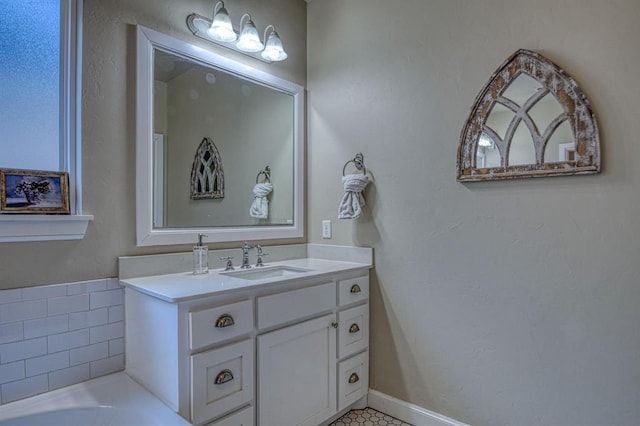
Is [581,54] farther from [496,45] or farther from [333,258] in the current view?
[333,258]

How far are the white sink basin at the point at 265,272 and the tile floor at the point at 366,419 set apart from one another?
2.83 ft

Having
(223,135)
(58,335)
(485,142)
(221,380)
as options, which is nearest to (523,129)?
(485,142)

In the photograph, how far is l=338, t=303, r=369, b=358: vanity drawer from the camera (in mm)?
2051

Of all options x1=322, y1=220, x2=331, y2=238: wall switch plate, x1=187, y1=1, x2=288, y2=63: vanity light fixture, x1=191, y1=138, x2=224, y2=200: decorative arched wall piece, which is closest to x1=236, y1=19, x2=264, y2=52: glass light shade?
x1=187, y1=1, x2=288, y2=63: vanity light fixture

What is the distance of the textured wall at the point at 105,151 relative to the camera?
5.11 ft

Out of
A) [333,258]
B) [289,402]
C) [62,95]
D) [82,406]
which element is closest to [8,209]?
[62,95]

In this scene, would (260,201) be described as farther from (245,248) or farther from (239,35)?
(239,35)

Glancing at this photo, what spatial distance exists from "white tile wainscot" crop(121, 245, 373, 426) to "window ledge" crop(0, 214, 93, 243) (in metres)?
0.25

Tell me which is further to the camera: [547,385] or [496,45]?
[496,45]

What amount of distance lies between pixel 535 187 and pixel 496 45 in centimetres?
70

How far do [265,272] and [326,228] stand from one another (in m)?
0.54

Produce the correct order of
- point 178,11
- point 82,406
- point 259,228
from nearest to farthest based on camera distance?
1. point 82,406
2. point 178,11
3. point 259,228

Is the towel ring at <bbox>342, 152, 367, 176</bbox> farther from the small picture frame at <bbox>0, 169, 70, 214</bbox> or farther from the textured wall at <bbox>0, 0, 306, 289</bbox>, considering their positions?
the small picture frame at <bbox>0, 169, 70, 214</bbox>

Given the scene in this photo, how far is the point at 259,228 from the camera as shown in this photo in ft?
7.71
